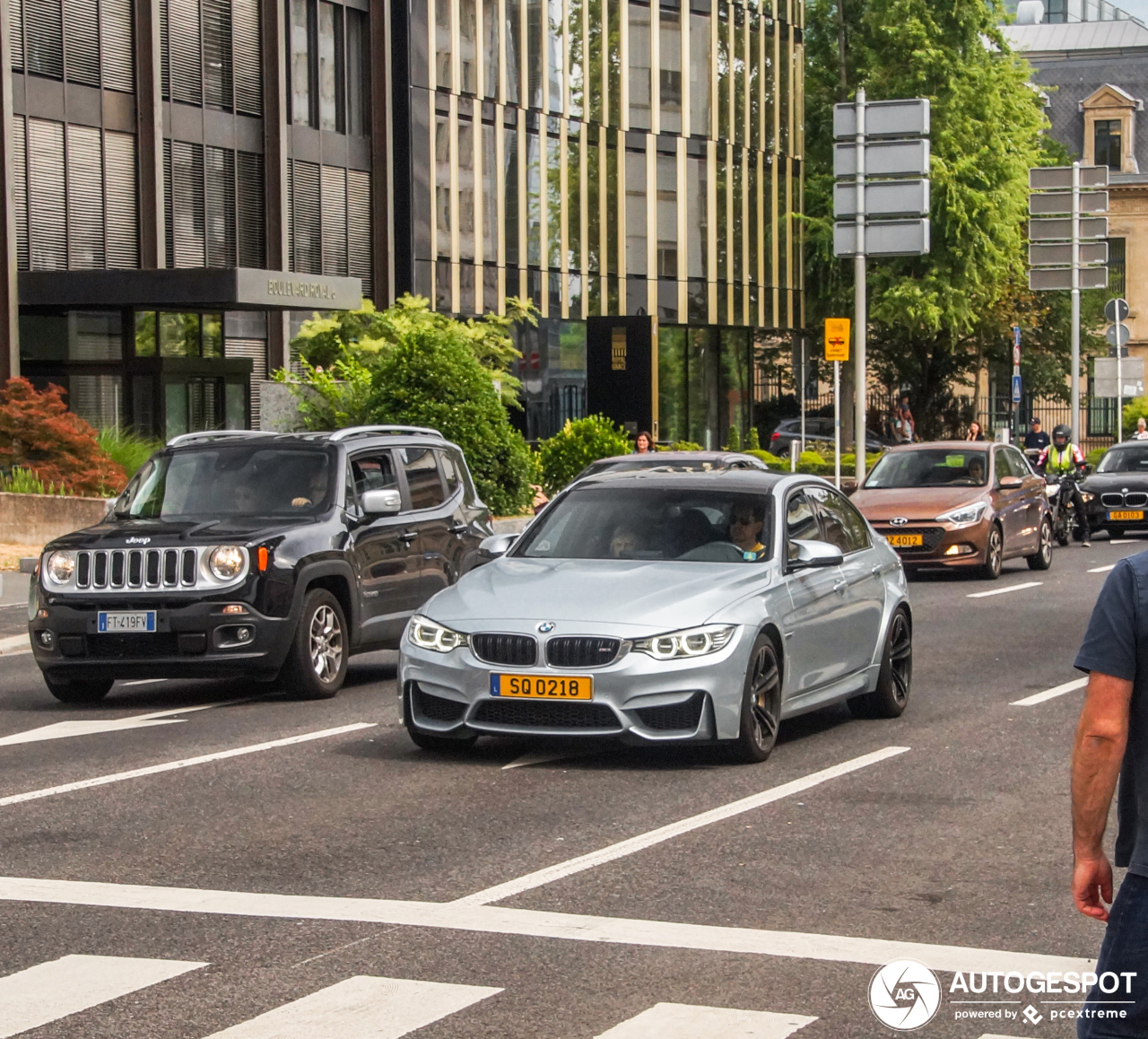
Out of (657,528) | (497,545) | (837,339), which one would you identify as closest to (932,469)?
(837,339)

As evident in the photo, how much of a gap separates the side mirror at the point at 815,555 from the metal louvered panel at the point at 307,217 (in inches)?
1350

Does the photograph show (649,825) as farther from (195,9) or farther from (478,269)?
Result: (478,269)

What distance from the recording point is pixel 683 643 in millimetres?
10375

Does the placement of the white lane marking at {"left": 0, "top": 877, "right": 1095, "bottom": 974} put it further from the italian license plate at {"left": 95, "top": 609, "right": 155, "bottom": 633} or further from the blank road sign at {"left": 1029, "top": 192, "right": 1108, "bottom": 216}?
the blank road sign at {"left": 1029, "top": 192, "right": 1108, "bottom": 216}

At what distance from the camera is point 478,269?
1998 inches

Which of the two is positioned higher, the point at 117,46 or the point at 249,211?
the point at 117,46

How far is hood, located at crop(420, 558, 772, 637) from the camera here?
10445 mm

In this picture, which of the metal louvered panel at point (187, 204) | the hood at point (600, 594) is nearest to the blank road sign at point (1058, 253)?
the metal louvered panel at point (187, 204)

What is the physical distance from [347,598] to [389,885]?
6773 millimetres

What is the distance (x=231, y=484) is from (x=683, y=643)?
521 cm

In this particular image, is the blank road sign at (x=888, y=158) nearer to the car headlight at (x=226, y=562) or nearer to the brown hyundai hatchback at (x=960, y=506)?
the brown hyundai hatchback at (x=960, y=506)

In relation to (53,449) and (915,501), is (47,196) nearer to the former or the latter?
(53,449)

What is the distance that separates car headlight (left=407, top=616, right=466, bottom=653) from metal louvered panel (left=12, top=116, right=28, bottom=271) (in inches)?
1096

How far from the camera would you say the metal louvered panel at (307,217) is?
44969 millimetres
